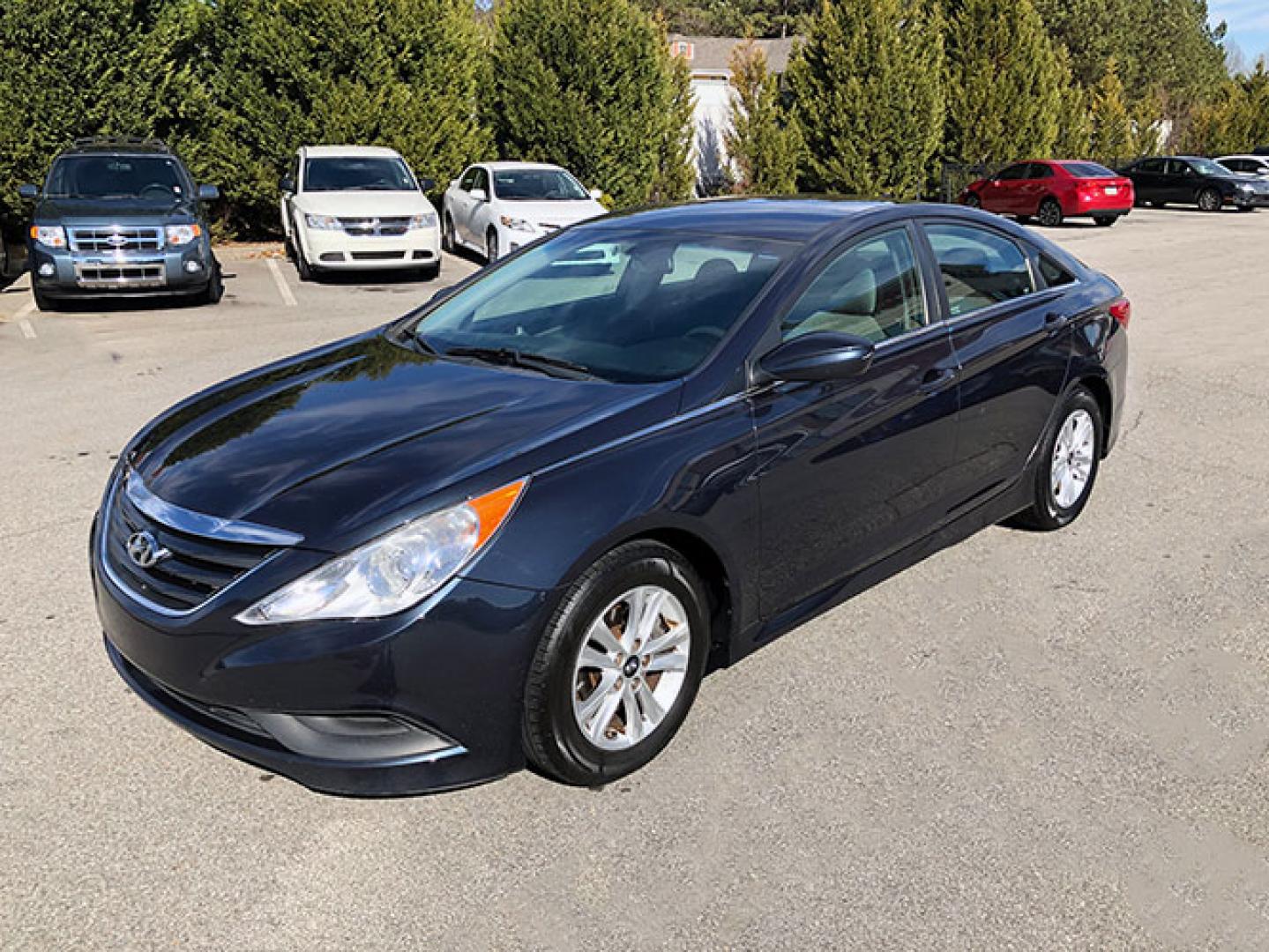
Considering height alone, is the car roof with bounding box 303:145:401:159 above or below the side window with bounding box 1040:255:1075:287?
above

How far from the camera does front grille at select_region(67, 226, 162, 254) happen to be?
11492 mm

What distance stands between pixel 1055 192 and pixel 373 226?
17.6 m

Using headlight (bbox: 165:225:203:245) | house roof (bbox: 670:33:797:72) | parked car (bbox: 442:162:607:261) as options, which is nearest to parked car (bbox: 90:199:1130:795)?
headlight (bbox: 165:225:203:245)

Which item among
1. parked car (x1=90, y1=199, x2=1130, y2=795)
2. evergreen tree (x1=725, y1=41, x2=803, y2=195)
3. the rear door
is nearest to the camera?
parked car (x1=90, y1=199, x2=1130, y2=795)

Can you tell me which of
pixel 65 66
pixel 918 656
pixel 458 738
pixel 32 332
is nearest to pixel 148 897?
pixel 458 738

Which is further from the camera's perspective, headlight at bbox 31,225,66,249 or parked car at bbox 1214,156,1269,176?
parked car at bbox 1214,156,1269,176

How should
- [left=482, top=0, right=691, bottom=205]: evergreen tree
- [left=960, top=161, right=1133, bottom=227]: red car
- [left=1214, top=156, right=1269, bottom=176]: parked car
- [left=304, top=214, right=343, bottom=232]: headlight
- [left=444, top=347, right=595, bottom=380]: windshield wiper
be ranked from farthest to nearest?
[left=1214, top=156, right=1269, bottom=176]: parked car, [left=960, top=161, right=1133, bottom=227]: red car, [left=482, top=0, right=691, bottom=205]: evergreen tree, [left=304, top=214, right=343, bottom=232]: headlight, [left=444, top=347, right=595, bottom=380]: windshield wiper

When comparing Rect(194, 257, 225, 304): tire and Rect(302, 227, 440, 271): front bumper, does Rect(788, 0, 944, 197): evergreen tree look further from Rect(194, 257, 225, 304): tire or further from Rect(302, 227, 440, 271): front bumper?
Rect(194, 257, 225, 304): tire

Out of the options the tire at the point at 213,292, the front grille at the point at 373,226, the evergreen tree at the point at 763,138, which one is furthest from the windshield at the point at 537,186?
the evergreen tree at the point at 763,138

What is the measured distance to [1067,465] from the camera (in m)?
5.25

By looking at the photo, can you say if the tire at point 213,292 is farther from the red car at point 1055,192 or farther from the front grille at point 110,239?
the red car at point 1055,192

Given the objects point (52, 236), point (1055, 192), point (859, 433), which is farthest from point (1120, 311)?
point (1055, 192)

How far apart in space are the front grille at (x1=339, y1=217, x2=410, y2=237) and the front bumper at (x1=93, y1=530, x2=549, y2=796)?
11711 millimetres

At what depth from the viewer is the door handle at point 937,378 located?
419cm
